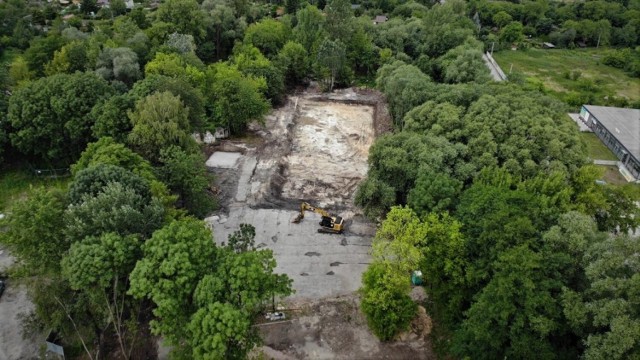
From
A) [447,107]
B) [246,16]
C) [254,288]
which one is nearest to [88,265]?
[254,288]

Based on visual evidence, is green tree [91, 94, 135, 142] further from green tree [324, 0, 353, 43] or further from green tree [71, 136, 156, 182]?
green tree [324, 0, 353, 43]

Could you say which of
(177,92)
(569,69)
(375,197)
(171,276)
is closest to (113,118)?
(177,92)

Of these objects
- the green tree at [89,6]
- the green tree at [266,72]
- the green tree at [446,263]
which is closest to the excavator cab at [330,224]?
the green tree at [446,263]

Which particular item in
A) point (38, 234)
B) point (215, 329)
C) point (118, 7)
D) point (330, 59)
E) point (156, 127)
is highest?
point (118, 7)

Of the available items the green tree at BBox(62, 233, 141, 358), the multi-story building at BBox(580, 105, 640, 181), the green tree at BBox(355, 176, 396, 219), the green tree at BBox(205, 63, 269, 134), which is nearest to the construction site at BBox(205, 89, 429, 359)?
the green tree at BBox(355, 176, 396, 219)

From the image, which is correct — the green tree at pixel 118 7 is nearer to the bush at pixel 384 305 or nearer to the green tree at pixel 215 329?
the bush at pixel 384 305

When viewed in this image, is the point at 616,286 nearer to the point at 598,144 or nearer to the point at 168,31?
the point at 598,144

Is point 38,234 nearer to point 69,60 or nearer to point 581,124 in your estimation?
point 69,60
